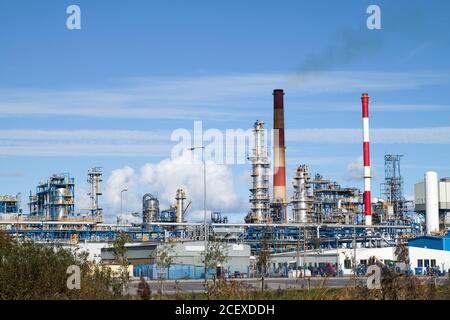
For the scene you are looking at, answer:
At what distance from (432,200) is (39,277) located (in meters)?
83.9

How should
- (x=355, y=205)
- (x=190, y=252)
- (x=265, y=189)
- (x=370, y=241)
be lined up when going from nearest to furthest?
(x=190, y=252) → (x=370, y=241) → (x=265, y=189) → (x=355, y=205)

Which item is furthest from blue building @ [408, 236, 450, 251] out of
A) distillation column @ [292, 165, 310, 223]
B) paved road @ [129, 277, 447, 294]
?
paved road @ [129, 277, 447, 294]

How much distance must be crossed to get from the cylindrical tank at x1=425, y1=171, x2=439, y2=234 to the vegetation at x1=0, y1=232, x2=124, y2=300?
80184 mm

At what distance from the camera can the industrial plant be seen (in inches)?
2945

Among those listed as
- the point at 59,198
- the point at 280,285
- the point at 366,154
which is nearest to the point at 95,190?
the point at 59,198

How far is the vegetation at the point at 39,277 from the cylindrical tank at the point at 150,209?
71.2 m

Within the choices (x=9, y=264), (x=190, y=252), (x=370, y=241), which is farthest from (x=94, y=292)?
(x=370, y=241)

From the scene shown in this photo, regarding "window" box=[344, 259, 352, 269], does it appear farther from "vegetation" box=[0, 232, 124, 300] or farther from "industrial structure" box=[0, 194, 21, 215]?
"vegetation" box=[0, 232, 124, 300]

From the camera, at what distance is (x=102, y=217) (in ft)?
305

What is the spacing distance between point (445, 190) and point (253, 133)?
87.2 ft

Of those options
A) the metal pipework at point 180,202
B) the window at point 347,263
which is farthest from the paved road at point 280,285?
the metal pipework at point 180,202
